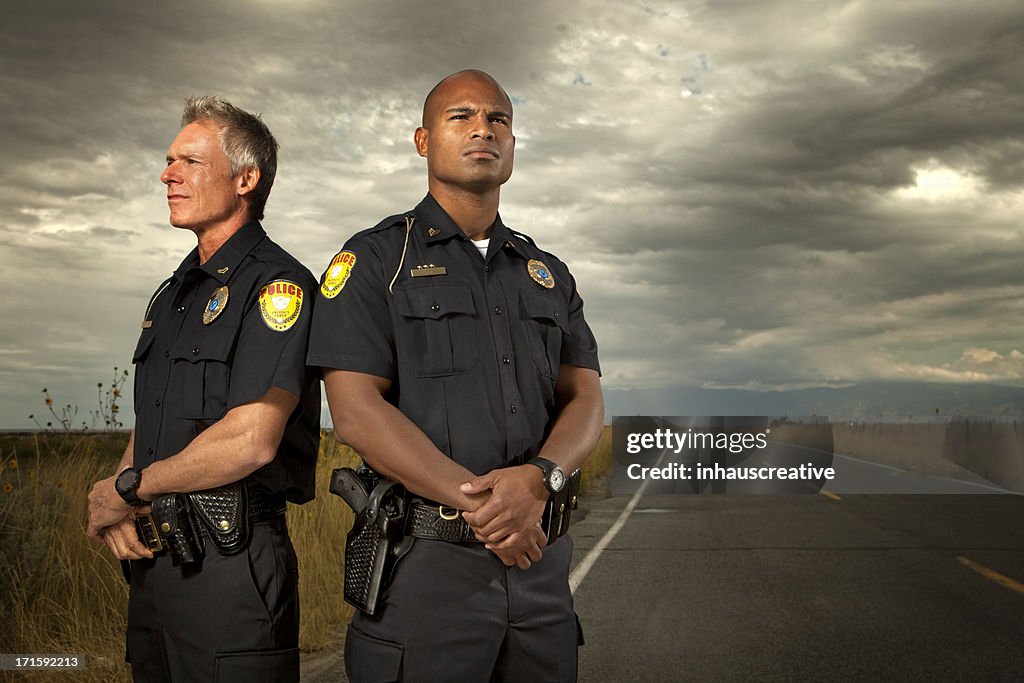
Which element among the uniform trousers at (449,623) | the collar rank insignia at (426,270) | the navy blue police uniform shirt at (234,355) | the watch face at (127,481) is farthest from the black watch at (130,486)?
the collar rank insignia at (426,270)

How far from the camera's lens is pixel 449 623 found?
9.02ft

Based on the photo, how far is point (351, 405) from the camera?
8.92 ft

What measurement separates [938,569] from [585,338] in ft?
26.0

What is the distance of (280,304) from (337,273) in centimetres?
26

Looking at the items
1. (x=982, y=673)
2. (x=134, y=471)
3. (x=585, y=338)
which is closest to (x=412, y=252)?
(x=585, y=338)

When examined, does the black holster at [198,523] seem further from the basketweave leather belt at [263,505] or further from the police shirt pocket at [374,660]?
the police shirt pocket at [374,660]

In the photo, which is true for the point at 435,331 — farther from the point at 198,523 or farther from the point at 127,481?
the point at 127,481

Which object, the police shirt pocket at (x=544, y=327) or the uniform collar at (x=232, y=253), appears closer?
the police shirt pocket at (x=544, y=327)

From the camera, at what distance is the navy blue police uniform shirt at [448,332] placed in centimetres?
281

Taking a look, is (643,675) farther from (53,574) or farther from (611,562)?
(611,562)

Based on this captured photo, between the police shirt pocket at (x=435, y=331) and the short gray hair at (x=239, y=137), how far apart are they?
80 centimetres

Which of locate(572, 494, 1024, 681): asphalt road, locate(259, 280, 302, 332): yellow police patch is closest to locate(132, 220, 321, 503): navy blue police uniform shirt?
locate(259, 280, 302, 332): yellow police patch

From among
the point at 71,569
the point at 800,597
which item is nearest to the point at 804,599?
the point at 800,597

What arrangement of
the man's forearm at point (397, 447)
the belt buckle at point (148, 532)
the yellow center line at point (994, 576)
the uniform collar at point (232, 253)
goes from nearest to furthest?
1. the man's forearm at point (397, 447)
2. the belt buckle at point (148, 532)
3. the uniform collar at point (232, 253)
4. the yellow center line at point (994, 576)
